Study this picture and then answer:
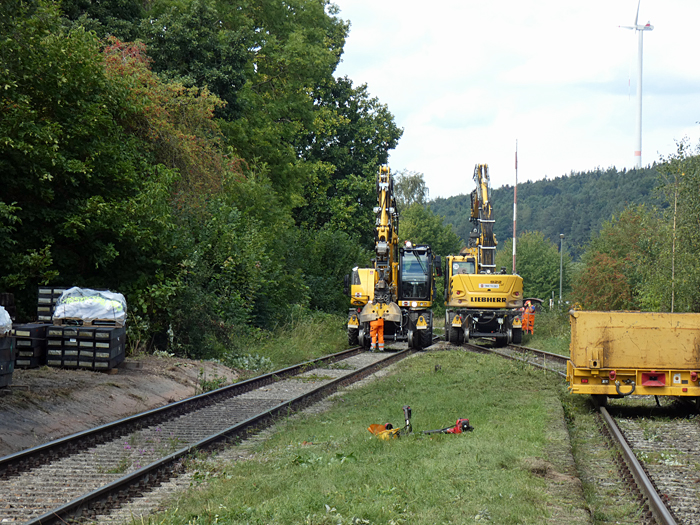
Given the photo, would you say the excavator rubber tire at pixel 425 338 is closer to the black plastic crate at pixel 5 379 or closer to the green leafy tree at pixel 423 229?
the black plastic crate at pixel 5 379

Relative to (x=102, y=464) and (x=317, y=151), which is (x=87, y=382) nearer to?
(x=102, y=464)

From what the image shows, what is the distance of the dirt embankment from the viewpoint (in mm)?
11047

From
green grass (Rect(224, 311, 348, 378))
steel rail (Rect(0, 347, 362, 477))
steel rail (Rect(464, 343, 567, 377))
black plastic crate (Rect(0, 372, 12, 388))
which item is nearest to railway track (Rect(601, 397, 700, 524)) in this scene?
steel rail (Rect(464, 343, 567, 377))

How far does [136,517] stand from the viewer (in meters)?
7.11

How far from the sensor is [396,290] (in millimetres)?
29000

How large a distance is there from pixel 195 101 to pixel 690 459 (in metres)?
20.4

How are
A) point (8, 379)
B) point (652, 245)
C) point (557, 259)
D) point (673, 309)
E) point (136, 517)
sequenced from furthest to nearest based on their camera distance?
point (557, 259)
point (652, 245)
point (673, 309)
point (8, 379)
point (136, 517)

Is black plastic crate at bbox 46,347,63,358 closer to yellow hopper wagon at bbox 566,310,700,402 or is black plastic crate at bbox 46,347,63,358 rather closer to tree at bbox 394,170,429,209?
yellow hopper wagon at bbox 566,310,700,402

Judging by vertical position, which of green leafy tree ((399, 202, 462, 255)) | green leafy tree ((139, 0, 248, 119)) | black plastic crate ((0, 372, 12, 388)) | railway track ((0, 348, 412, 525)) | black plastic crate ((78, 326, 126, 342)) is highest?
green leafy tree ((139, 0, 248, 119))

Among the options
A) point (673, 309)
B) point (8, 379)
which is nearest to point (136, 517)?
point (8, 379)

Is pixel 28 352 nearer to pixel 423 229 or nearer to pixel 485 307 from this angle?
pixel 485 307

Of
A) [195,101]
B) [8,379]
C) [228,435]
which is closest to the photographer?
[228,435]

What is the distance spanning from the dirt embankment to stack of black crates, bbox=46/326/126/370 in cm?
21

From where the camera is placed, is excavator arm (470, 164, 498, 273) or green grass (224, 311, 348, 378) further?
excavator arm (470, 164, 498, 273)
